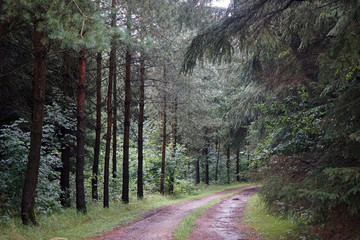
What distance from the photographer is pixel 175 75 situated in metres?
15.5

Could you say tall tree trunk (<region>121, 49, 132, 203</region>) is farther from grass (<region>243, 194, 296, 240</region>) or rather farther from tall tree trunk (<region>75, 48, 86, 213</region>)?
grass (<region>243, 194, 296, 240</region>)

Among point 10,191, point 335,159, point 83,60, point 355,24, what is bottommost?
point 10,191

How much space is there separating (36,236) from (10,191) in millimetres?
2688

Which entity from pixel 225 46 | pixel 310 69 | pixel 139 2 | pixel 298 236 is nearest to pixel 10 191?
pixel 139 2

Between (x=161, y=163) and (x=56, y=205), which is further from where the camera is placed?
(x=161, y=163)

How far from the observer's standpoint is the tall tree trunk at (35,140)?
793 centimetres

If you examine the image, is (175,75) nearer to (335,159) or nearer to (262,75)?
(262,75)

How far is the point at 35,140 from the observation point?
26.2 feet

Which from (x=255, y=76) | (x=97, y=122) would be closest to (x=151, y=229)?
(x=97, y=122)

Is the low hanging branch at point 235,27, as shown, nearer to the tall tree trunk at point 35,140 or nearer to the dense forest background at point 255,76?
the dense forest background at point 255,76

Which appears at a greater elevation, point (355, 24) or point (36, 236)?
point (355, 24)

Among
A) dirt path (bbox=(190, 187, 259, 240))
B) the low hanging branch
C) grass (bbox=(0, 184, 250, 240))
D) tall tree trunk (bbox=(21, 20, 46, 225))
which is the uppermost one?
the low hanging branch

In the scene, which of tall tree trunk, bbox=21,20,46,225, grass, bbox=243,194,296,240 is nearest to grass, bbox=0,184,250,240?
tall tree trunk, bbox=21,20,46,225

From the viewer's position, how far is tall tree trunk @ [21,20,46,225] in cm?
793
